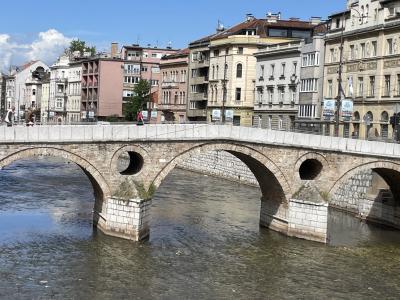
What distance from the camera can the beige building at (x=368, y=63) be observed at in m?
53.2

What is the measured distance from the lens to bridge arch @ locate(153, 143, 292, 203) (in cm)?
3441

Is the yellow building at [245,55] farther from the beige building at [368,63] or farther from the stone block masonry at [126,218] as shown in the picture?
the stone block masonry at [126,218]

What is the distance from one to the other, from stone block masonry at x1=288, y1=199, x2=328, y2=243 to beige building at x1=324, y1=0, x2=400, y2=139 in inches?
674

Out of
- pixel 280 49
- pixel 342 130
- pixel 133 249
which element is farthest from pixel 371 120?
pixel 133 249

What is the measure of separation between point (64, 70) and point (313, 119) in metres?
65.8

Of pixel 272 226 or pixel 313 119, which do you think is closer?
pixel 272 226

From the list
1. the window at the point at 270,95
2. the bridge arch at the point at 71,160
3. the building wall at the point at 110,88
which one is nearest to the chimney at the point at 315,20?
the window at the point at 270,95

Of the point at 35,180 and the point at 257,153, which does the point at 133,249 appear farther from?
the point at 35,180

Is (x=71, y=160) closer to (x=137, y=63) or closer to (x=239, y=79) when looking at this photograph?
(x=239, y=79)

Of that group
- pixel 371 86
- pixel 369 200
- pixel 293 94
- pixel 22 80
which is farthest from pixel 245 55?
pixel 22 80

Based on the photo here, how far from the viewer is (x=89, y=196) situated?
48.1 m

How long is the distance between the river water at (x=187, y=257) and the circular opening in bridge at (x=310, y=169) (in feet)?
10.8

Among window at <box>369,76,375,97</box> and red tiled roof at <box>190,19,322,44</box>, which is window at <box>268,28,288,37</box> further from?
window at <box>369,76,375,97</box>

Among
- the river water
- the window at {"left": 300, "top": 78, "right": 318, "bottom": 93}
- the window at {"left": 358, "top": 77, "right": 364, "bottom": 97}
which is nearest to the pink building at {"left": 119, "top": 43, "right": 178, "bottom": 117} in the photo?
the window at {"left": 300, "top": 78, "right": 318, "bottom": 93}
